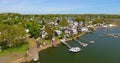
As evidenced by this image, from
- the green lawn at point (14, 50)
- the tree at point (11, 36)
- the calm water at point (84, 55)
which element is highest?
the tree at point (11, 36)

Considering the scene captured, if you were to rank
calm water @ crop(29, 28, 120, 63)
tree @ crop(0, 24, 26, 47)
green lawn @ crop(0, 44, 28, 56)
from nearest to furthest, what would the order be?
calm water @ crop(29, 28, 120, 63)
green lawn @ crop(0, 44, 28, 56)
tree @ crop(0, 24, 26, 47)

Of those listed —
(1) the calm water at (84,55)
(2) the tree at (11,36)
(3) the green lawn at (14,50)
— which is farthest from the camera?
(2) the tree at (11,36)

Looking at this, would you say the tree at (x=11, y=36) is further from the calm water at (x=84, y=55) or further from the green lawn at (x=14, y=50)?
the calm water at (x=84, y=55)

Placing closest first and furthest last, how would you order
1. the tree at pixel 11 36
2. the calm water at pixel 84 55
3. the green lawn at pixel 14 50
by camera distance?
the calm water at pixel 84 55, the green lawn at pixel 14 50, the tree at pixel 11 36

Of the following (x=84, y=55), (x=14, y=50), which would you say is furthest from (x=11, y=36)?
(x=84, y=55)

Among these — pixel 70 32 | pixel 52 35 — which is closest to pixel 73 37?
pixel 70 32

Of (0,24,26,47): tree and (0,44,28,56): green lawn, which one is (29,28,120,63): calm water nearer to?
(0,44,28,56): green lawn

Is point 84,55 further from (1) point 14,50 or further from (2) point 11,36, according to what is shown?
(2) point 11,36

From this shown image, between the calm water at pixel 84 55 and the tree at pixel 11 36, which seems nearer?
the calm water at pixel 84 55

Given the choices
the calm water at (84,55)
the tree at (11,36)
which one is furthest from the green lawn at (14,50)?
the calm water at (84,55)

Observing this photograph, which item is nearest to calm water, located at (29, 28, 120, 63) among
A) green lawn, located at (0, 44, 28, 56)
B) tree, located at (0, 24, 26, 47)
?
green lawn, located at (0, 44, 28, 56)

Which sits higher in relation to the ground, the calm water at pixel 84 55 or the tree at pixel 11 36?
the tree at pixel 11 36

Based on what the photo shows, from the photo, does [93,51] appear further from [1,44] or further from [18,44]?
[1,44]
